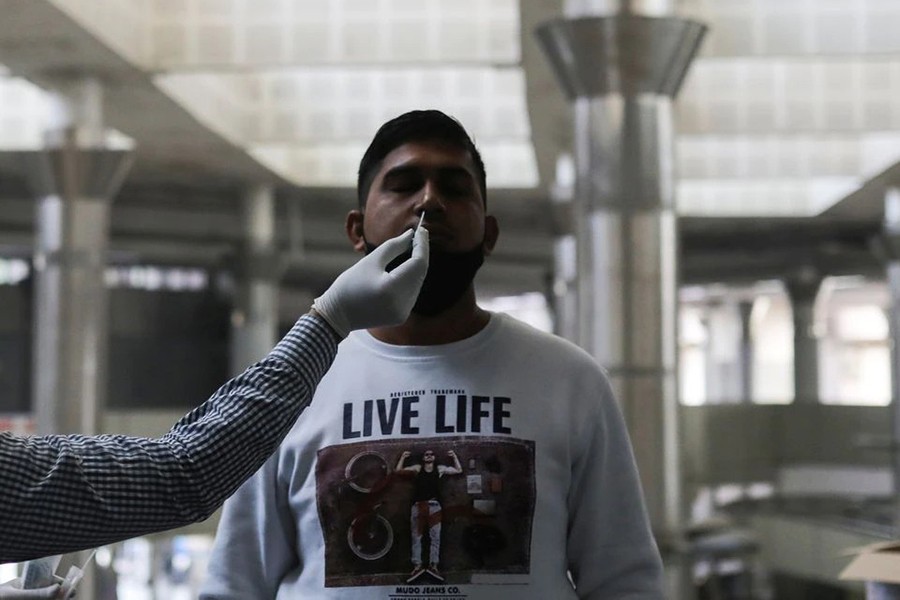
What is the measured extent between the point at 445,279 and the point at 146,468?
3.60 ft

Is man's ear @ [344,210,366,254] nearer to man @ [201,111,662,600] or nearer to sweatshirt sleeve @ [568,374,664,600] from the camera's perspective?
man @ [201,111,662,600]

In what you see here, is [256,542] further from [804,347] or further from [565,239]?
[804,347]

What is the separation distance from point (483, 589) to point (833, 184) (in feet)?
99.3

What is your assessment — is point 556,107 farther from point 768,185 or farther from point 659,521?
point 768,185

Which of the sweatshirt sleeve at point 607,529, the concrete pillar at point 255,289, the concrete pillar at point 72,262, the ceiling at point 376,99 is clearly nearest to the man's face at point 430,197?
the sweatshirt sleeve at point 607,529

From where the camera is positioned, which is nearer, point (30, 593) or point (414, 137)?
point (30, 593)

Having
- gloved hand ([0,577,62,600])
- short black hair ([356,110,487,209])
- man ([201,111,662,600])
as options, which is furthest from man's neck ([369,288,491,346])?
gloved hand ([0,577,62,600])

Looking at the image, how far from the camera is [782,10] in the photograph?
56.0ft

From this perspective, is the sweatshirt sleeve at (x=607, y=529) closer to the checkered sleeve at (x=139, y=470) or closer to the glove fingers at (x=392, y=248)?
the glove fingers at (x=392, y=248)

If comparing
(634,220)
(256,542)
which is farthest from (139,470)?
(634,220)

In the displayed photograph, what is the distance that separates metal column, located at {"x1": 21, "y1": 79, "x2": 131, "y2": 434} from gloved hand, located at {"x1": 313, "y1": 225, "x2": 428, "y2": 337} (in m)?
18.3

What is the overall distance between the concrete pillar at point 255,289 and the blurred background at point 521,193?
0.25 feet

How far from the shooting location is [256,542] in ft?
10.4

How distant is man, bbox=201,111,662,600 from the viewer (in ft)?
9.76
